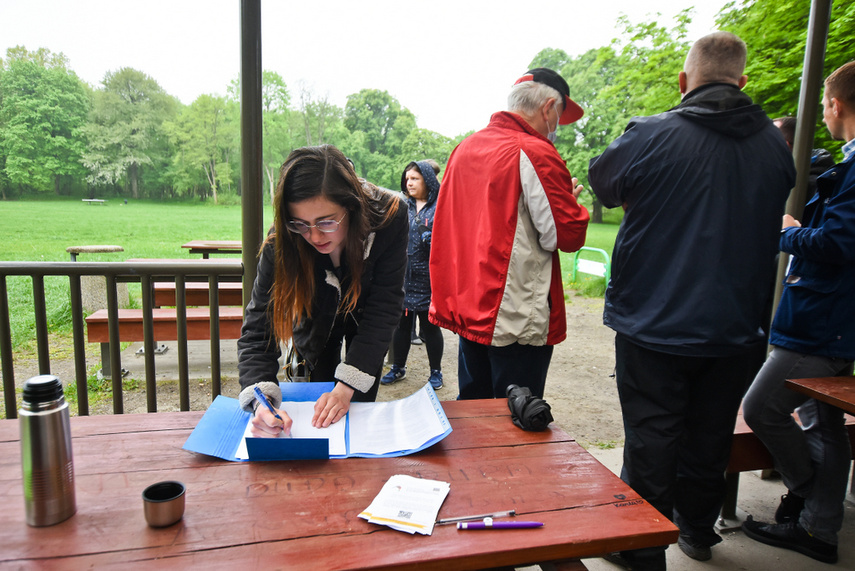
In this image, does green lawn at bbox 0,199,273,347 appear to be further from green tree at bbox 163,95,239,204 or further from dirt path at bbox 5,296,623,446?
dirt path at bbox 5,296,623,446

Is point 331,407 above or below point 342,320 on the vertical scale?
below

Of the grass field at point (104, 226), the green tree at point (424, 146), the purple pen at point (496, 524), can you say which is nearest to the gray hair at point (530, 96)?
the grass field at point (104, 226)

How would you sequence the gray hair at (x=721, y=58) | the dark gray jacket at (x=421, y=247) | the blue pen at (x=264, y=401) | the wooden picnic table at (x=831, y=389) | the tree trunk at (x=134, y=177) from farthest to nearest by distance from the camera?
1. the dark gray jacket at (x=421, y=247)
2. the tree trunk at (x=134, y=177)
3. the gray hair at (x=721, y=58)
4. the wooden picnic table at (x=831, y=389)
5. the blue pen at (x=264, y=401)

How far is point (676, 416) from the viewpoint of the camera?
5.83ft

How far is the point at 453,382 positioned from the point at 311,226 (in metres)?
2.88

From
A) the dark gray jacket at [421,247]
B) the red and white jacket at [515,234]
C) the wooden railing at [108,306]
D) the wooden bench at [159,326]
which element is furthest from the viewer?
the dark gray jacket at [421,247]

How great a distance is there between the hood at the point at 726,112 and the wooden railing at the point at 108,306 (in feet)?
6.17

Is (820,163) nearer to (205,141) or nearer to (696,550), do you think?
(696,550)

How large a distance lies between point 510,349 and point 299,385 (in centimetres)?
83

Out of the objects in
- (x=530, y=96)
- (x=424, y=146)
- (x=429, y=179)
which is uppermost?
(x=424, y=146)

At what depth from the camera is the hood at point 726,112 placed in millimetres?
1624

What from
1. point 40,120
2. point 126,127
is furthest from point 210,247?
point 40,120

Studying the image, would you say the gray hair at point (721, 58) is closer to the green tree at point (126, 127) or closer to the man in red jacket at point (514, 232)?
the man in red jacket at point (514, 232)

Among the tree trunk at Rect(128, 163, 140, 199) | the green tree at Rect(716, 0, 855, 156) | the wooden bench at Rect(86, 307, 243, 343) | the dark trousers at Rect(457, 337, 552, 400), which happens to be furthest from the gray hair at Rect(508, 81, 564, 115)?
the green tree at Rect(716, 0, 855, 156)
